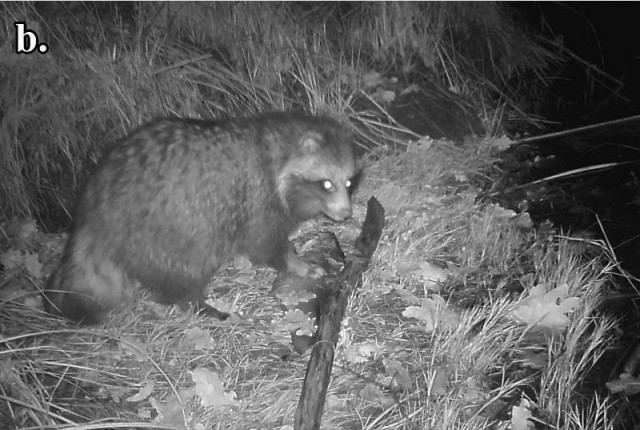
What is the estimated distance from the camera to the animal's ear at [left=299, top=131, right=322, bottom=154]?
4.05 m

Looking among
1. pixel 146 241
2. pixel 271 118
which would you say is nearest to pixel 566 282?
pixel 271 118

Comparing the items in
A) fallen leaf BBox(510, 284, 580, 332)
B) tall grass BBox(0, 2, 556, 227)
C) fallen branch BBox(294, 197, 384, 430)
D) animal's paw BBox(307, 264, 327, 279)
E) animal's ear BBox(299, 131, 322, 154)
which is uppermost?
tall grass BBox(0, 2, 556, 227)

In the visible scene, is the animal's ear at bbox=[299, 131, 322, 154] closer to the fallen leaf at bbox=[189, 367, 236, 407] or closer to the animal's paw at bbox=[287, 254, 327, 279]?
the animal's paw at bbox=[287, 254, 327, 279]

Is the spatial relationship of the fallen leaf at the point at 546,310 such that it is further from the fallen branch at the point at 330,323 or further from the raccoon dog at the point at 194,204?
the raccoon dog at the point at 194,204

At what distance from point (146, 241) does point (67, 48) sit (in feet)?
6.91

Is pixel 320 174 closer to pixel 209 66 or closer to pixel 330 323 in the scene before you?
pixel 330 323

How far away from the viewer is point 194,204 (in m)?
3.69

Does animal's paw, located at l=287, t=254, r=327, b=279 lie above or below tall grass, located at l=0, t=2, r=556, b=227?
below

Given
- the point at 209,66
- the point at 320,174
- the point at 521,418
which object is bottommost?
the point at 521,418

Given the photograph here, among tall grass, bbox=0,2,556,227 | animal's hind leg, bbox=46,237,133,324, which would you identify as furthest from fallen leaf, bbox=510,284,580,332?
tall grass, bbox=0,2,556,227

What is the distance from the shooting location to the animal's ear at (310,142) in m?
4.05

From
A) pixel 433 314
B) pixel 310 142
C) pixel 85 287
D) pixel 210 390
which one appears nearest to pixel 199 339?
pixel 210 390

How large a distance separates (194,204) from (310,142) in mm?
815

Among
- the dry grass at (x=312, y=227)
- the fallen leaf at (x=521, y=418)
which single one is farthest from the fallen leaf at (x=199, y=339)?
the fallen leaf at (x=521, y=418)
